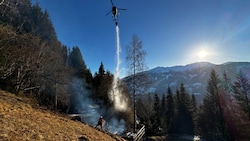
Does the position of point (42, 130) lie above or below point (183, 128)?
A: above

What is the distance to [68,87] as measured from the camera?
111 feet

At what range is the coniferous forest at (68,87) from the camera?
15.8 meters

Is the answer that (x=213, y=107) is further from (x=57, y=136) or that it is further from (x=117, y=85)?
(x=57, y=136)

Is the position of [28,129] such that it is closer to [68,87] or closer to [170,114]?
[68,87]

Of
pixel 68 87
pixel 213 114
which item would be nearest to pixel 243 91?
pixel 213 114

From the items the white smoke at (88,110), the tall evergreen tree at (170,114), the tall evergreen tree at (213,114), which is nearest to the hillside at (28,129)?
the white smoke at (88,110)

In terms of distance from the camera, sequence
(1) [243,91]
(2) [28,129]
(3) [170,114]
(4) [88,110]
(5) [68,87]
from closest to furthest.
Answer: (2) [28,129] < (1) [243,91] < (4) [88,110] < (5) [68,87] < (3) [170,114]

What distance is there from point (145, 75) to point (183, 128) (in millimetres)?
35193

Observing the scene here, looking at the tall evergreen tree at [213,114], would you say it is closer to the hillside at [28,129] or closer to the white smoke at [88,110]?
the white smoke at [88,110]

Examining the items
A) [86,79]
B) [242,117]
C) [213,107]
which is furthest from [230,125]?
[86,79]

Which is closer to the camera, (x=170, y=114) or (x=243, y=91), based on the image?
(x=243, y=91)

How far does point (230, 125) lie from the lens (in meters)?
29.7

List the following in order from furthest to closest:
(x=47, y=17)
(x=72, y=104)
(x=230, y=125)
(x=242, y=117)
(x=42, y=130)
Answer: (x=47, y=17), (x=72, y=104), (x=230, y=125), (x=242, y=117), (x=42, y=130)

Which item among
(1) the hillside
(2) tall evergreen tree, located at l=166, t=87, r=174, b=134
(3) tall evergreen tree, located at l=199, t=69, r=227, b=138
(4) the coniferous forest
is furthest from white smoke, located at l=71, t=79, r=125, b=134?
(2) tall evergreen tree, located at l=166, t=87, r=174, b=134
